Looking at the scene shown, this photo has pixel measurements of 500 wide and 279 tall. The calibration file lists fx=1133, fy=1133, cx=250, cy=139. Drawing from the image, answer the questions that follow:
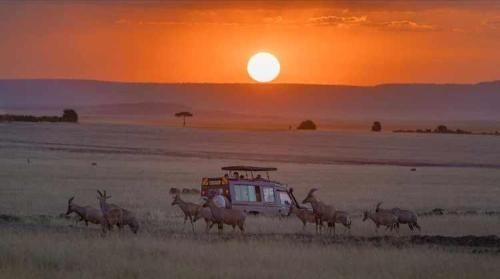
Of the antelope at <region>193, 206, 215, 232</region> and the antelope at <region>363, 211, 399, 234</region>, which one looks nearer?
the antelope at <region>193, 206, 215, 232</region>

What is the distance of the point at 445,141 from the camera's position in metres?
106

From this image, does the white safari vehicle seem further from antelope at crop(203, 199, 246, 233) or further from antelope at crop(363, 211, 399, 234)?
antelope at crop(363, 211, 399, 234)

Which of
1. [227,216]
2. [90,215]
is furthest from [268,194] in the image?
[90,215]

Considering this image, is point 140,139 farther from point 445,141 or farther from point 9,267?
point 9,267

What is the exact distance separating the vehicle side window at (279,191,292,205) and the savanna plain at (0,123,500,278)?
1.28 meters

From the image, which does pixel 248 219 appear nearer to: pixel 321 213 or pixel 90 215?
pixel 321 213

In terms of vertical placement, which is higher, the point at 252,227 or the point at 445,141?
the point at 445,141

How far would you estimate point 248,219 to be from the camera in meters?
32.1

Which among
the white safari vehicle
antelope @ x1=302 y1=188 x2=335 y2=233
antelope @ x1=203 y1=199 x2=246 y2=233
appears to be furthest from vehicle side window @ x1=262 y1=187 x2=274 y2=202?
antelope @ x1=203 y1=199 x2=246 y2=233

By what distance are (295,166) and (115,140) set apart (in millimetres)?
28257

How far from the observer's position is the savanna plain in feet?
69.0

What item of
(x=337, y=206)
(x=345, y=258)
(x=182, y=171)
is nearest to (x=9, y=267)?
(x=345, y=258)

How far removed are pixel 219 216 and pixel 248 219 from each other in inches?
152

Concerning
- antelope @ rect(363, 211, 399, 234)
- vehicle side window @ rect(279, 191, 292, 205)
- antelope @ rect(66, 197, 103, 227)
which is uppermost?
vehicle side window @ rect(279, 191, 292, 205)
